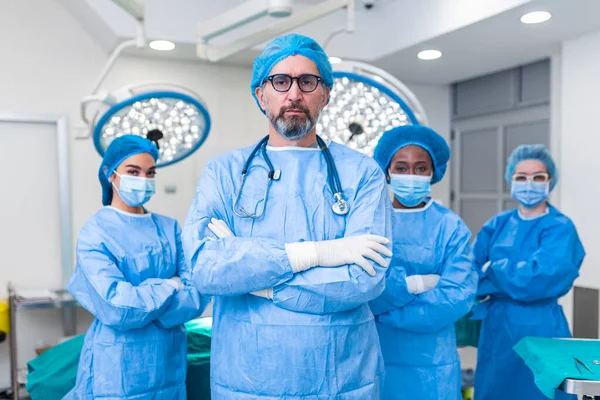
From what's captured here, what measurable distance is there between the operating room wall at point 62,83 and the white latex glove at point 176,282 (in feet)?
5.90

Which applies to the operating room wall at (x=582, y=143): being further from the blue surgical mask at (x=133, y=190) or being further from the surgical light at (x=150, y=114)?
the blue surgical mask at (x=133, y=190)

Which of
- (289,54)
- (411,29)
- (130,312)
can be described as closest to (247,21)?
(289,54)

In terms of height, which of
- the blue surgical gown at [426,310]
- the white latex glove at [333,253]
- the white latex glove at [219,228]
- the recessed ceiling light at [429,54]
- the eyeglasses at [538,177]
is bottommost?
the blue surgical gown at [426,310]

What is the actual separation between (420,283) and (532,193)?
107cm

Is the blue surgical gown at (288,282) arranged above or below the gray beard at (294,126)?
below

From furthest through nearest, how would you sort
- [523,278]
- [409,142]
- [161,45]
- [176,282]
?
[161,45] → [523,278] → [409,142] → [176,282]

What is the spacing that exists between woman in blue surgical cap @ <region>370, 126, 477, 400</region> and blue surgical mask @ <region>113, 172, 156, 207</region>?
0.91m

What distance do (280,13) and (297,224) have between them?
94cm

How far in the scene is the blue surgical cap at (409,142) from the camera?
2.01 metres

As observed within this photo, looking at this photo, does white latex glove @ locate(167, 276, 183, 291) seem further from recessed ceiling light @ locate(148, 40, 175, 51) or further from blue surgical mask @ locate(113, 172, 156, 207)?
recessed ceiling light @ locate(148, 40, 175, 51)

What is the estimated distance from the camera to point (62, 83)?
12.0 feet

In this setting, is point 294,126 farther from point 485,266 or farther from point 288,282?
point 485,266

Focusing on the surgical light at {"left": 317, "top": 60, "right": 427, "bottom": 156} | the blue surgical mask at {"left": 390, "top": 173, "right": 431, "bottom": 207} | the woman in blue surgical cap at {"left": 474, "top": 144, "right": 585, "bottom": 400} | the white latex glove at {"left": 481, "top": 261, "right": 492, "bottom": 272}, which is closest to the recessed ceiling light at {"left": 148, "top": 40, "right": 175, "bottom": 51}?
the surgical light at {"left": 317, "top": 60, "right": 427, "bottom": 156}

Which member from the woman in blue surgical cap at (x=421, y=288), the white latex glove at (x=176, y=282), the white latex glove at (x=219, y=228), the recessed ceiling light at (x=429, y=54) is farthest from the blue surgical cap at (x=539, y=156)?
the white latex glove at (x=219, y=228)
